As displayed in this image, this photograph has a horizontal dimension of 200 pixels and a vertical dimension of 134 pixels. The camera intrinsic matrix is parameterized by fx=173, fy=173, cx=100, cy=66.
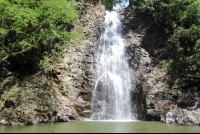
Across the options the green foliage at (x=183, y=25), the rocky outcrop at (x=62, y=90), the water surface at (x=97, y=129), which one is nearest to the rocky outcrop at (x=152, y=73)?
the green foliage at (x=183, y=25)

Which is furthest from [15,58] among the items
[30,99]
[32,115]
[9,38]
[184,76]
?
[184,76]

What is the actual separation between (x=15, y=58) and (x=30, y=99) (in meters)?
4.44

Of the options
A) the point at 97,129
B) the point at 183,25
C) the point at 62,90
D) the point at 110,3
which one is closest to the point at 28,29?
the point at 62,90

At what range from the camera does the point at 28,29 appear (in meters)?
12.1

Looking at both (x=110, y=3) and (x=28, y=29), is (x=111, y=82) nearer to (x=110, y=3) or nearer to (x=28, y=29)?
(x=28, y=29)

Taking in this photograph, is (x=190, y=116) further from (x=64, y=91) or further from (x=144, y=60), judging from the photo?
(x=64, y=91)

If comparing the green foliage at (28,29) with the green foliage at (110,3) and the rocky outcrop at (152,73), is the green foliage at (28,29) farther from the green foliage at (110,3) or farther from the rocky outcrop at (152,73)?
the green foliage at (110,3)

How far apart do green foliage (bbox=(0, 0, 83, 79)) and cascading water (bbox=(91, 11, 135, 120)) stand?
5398 millimetres

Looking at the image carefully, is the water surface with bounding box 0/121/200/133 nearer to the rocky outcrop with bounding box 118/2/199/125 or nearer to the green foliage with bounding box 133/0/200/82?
the rocky outcrop with bounding box 118/2/199/125

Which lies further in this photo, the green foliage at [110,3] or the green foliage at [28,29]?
the green foliage at [110,3]

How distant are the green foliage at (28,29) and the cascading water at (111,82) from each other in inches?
213

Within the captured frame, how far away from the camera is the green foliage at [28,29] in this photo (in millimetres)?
11023

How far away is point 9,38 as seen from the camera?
13539 millimetres

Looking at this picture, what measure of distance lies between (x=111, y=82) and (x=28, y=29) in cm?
952
